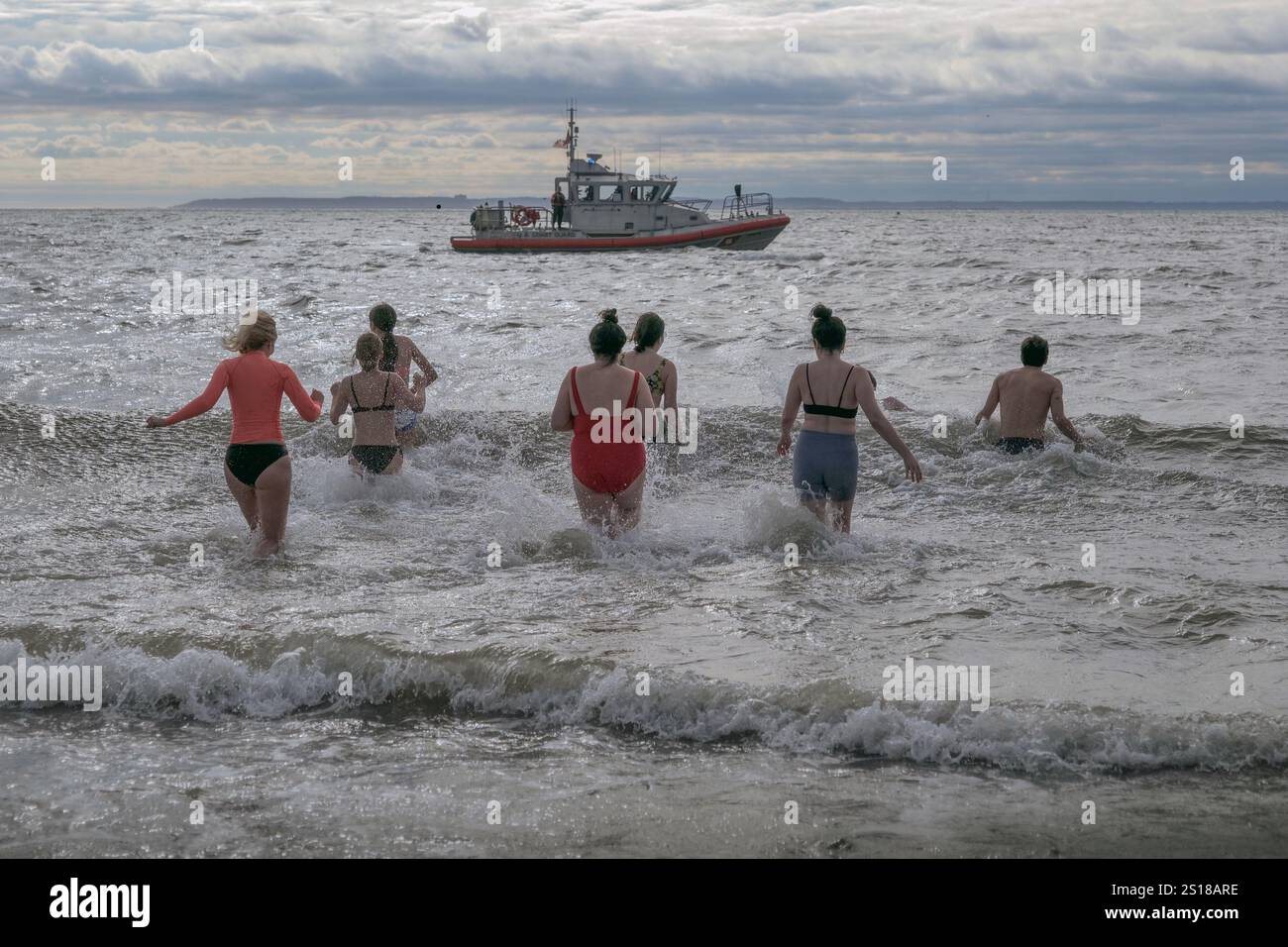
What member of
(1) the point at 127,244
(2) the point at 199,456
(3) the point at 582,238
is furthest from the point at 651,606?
(1) the point at 127,244

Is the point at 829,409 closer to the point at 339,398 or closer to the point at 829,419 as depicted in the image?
the point at 829,419

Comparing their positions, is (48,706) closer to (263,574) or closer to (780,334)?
(263,574)

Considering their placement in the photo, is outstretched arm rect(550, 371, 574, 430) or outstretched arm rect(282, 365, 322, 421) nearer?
outstretched arm rect(282, 365, 322, 421)

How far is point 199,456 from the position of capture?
37.0 feet

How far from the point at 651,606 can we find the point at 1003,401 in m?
4.71

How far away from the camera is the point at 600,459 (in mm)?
7016

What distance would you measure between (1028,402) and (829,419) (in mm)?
3297

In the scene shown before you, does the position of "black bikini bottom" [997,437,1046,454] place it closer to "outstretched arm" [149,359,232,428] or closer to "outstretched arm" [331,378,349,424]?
"outstretched arm" [331,378,349,424]

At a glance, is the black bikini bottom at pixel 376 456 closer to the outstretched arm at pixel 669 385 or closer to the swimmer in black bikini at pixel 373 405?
the swimmer in black bikini at pixel 373 405

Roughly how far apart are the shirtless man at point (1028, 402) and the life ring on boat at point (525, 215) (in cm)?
3955

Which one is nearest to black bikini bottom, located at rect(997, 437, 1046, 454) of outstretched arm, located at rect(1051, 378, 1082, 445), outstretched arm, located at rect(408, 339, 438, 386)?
outstretched arm, located at rect(1051, 378, 1082, 445)

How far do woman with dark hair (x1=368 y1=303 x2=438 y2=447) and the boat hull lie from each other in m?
35.2

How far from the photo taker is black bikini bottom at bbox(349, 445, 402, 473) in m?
8.70

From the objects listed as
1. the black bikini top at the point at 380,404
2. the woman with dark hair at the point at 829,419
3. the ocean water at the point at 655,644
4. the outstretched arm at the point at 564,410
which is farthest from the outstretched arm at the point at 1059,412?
the black bikini top at the point at 380,404
